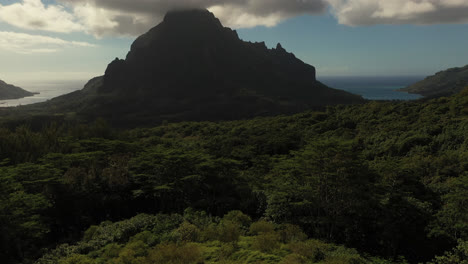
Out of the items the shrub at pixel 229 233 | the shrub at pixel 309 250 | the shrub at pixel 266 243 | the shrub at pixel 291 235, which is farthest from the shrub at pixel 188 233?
the shrub at pixel 309 250

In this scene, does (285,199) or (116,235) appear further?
(285,199)

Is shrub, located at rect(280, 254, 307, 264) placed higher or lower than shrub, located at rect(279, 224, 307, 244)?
higher

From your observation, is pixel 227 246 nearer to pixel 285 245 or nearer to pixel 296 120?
pixel 285 245

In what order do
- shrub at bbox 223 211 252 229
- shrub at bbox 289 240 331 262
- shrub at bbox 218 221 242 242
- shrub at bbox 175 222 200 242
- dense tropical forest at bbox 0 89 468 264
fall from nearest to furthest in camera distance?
shrub at bbox 289 240 331 262, dense tropical forest at bbox 0 89 468 264, shrub at bbox 218 221 242 242, shrub at bbox 175 222 200 242, shrub at bbox 223 211 252 229

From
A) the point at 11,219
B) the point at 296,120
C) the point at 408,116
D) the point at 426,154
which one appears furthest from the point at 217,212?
the point at 296,120

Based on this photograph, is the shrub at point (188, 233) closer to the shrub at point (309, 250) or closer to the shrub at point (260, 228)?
the shrub at point (260, 228)

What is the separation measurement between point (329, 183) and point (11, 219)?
23.7 metres

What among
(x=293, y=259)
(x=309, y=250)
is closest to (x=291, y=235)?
(x=309, y=250)

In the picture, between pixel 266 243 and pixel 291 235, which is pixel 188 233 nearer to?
pixel 266 243

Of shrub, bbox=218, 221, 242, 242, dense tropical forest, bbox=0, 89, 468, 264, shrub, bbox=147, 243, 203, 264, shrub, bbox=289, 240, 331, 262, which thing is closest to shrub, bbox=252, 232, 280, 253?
dense tropical forest, bbox=0, 89, 468, 264

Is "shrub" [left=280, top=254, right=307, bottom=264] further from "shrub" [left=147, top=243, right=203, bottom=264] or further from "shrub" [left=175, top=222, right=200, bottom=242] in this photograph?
"shrub" [left=175, top=222, right=200, bottom=242]

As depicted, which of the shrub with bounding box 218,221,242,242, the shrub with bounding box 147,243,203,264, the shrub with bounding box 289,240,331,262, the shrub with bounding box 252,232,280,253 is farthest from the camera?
the shrub with bounding box 218,221,242,242

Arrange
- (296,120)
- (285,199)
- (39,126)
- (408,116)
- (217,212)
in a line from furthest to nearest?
(39,126) < (296,120) < (408,116) < (217,212) < (285,199)

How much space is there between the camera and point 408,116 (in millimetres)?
50656
